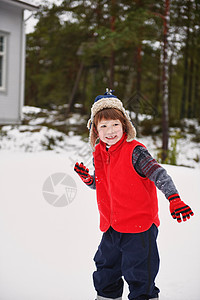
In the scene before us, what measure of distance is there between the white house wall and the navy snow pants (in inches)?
310

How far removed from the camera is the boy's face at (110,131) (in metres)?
1.68

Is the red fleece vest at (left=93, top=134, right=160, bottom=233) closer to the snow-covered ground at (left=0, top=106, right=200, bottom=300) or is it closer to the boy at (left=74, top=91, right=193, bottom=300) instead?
the boy at (left=74, top=91, right=193, bottom=300)

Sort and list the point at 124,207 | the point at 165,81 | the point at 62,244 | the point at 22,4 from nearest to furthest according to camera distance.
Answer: the point at 124,207, the point at 62,244, the point at 22,4, the point at 165,81

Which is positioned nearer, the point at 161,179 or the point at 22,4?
the point at 161,179

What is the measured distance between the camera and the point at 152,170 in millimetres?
1570

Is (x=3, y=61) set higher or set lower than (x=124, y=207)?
higher

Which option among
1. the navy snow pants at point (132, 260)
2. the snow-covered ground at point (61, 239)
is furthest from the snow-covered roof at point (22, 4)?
Result: the navy snow pants at point (132, 260)

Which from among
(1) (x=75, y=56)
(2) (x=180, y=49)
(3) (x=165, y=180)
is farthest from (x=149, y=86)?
(3) (x=165, y=180)

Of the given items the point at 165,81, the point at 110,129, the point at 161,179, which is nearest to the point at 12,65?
the point at 165,81

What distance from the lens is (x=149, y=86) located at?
1772 centimetres

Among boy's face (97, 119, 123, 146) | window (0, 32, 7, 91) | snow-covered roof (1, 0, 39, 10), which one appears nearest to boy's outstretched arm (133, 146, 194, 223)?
boy's face (97, 119, 123, 146)

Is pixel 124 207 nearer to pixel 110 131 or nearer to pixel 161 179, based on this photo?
pixel 161 179

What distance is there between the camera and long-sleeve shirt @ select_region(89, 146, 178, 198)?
1.50 m

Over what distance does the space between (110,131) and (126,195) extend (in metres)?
0.36
